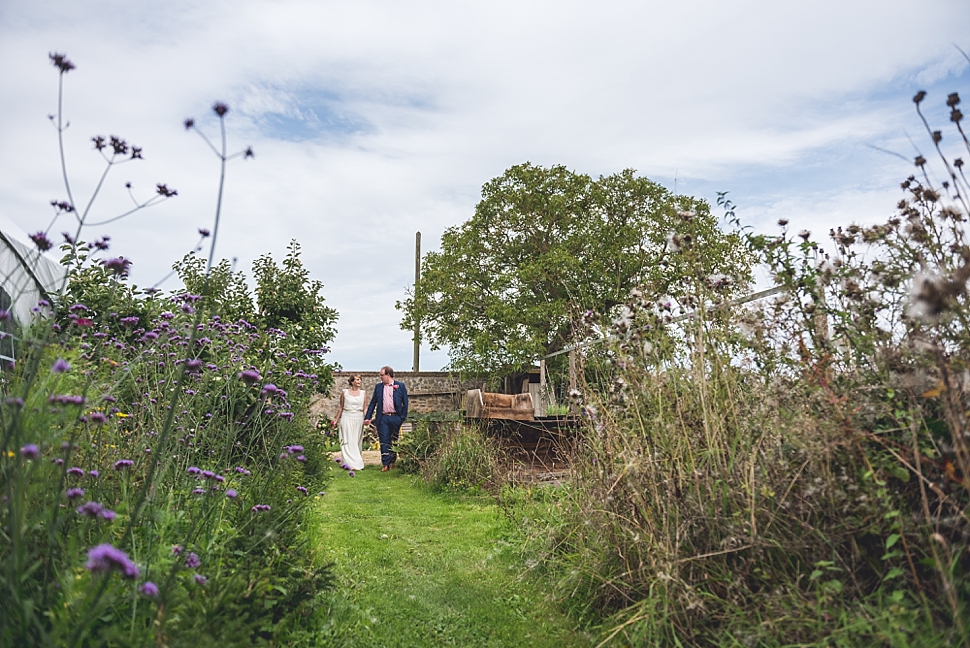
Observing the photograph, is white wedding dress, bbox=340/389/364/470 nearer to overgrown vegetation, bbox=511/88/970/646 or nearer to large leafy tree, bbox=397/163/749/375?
overgrown vegetation, bbox=511/88/970/646

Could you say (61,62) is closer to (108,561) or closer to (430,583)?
(108,561)

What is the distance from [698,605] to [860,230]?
186 centimetres

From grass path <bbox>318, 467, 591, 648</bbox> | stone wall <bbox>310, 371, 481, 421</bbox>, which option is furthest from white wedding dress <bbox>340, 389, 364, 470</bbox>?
stone wall <bbox>310, 371, 481, 421</bbox>

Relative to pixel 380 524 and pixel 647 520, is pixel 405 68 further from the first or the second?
pixel 647 520

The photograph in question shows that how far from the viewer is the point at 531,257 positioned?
23172 mm

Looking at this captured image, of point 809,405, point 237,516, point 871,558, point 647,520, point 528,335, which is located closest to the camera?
point 871,558

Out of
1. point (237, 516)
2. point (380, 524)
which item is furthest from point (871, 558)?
point (380, 524)

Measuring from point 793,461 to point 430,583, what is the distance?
2559mm

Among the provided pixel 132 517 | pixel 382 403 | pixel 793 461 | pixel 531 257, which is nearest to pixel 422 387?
pixel 531 257

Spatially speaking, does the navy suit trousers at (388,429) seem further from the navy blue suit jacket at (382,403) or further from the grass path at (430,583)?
the grass path at (430,583)

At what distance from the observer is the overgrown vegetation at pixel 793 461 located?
2393 mm

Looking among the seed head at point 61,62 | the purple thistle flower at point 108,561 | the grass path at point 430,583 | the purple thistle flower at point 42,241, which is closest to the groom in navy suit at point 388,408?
the grass path at point 430,583

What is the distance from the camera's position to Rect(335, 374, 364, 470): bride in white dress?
1202 centimetres

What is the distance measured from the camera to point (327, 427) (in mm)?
12047
